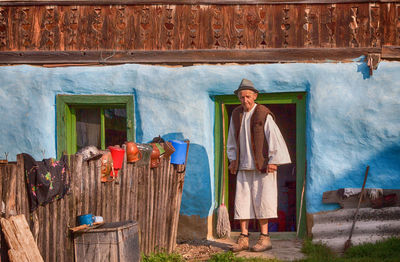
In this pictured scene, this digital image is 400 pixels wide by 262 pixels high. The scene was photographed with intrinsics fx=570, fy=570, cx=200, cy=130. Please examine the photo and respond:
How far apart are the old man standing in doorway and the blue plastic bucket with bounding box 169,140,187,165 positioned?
0.59m

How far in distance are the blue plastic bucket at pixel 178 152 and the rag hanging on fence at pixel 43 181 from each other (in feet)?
7.37

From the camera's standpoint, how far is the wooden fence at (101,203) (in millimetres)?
4156

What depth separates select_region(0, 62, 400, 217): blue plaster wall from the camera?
7320 millimetres

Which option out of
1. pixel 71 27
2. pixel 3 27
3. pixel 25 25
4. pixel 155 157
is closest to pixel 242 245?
pixel 155 157

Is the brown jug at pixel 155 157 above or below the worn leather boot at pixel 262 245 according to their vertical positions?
above

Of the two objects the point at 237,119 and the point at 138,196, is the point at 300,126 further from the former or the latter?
the point at 138,196

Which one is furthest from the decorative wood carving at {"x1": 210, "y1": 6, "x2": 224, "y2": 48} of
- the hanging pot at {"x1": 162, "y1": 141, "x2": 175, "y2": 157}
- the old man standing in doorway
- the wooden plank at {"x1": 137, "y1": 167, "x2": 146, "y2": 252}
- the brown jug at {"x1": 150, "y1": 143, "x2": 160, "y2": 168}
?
the wooden plank at {"x1": 137, "y1": 167, "x2": 146, "y2": 252}

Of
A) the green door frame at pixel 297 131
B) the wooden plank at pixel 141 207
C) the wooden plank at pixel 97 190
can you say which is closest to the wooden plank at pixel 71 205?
the wooden plank at pixel 97 190

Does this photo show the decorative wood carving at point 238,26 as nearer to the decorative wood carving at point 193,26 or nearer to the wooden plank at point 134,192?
the decorative wood carving at point 193,26

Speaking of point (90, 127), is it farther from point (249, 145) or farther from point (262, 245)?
point (262, 245)

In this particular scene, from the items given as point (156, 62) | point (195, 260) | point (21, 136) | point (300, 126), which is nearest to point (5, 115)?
point (21, 136)

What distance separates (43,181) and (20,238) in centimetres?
47

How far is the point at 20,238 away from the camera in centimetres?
403

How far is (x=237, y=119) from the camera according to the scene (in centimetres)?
691
